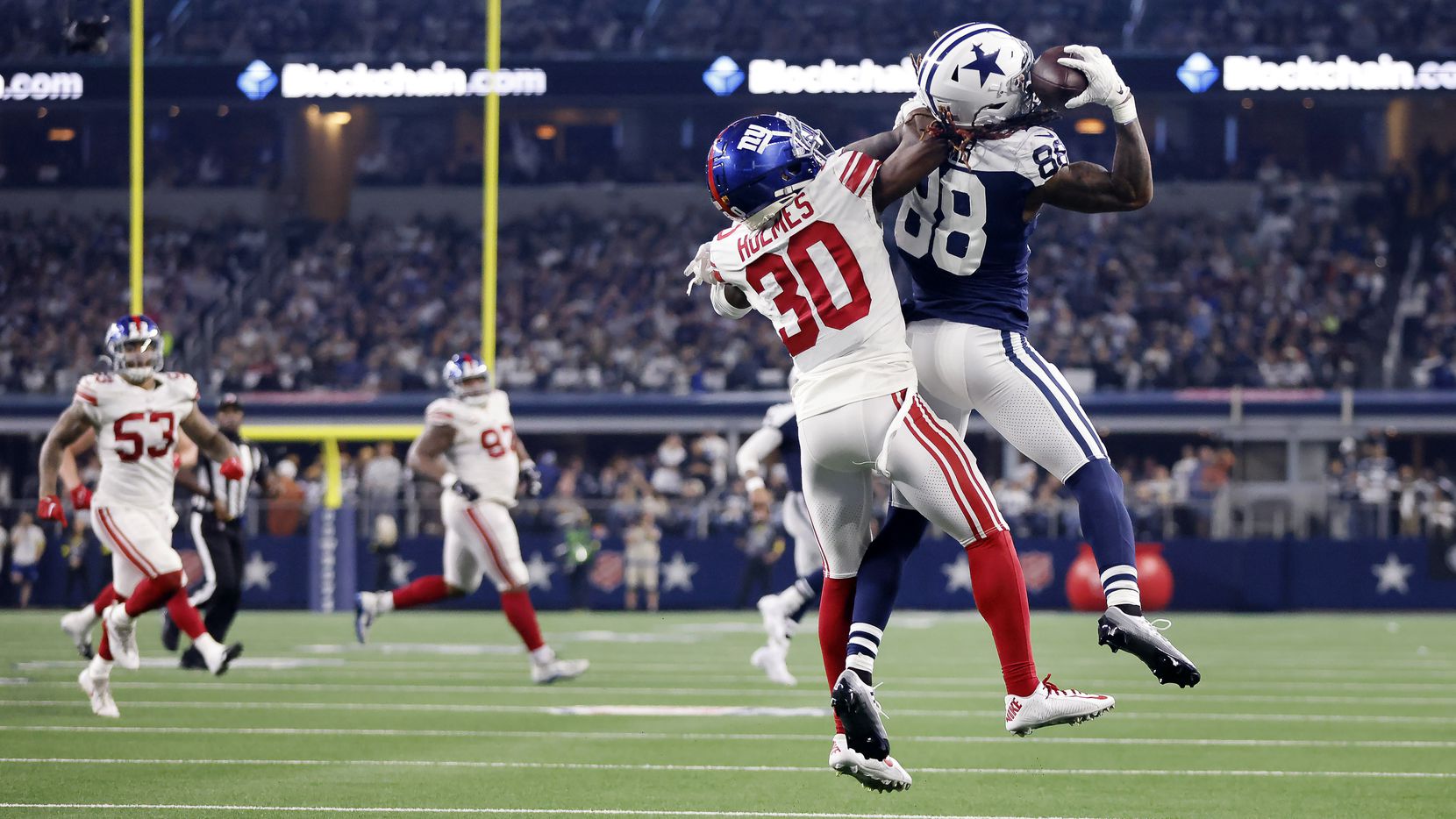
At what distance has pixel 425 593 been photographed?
36.9ft

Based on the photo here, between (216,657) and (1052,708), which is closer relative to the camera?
(1052,708)

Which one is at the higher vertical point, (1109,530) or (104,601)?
(1109,530)

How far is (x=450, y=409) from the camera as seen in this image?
11.2 metres

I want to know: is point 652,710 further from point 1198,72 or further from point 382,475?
point 1198,72

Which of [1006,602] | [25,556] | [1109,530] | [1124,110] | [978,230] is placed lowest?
[25,556]

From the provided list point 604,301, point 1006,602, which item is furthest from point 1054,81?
point 604,301

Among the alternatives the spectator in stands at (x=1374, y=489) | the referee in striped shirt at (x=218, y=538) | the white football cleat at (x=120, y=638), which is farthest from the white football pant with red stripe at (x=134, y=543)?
the spectator in stands at (x=1374, y=489)

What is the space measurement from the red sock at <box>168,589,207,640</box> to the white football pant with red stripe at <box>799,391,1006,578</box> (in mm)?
4810

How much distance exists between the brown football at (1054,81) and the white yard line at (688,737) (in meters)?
3.47

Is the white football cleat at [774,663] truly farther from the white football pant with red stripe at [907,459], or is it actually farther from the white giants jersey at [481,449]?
the white football pant with red stripe at [907,459]

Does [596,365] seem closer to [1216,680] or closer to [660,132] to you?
[660,132]

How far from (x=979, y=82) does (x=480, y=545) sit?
6526mm

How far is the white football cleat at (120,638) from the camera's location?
883 centimetres

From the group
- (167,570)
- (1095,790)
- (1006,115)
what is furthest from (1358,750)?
(167,570)
